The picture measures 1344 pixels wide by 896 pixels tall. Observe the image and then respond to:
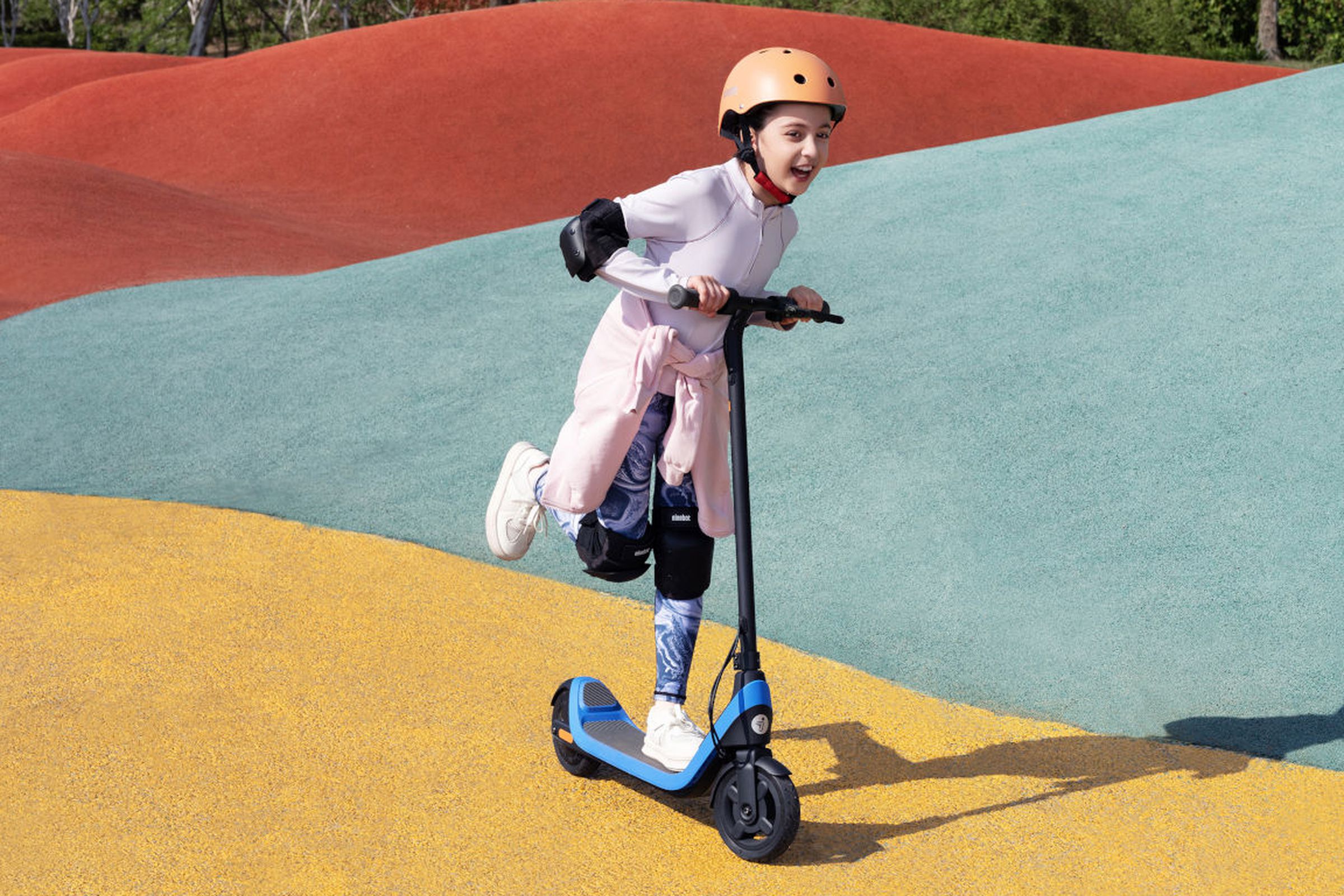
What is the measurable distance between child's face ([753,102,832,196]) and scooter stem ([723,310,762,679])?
351 mm

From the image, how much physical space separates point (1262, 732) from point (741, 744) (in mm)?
1734

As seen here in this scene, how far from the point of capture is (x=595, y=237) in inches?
128

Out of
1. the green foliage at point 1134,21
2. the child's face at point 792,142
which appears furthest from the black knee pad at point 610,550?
the green foliage at point 1134,21

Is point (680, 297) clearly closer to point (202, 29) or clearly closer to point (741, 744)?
point (741, 744)

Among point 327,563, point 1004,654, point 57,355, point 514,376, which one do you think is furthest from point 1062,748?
point 57,355

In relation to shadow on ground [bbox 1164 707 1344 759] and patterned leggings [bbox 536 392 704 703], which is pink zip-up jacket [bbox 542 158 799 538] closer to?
patterned leggings [bbox 536 392 704 703]

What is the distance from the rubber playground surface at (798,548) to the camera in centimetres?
325

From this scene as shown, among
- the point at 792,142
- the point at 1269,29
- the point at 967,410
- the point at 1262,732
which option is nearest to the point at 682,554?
the point at 792,142

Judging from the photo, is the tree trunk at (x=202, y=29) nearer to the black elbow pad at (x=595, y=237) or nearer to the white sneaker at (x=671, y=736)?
the black elbow pad at (x=595, y=237)

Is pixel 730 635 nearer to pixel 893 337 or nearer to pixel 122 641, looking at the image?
pixel 122 641

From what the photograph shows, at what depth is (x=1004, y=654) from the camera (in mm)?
4473

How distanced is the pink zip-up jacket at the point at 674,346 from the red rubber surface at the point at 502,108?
29.9 feet

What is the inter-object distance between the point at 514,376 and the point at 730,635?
9.61 ft

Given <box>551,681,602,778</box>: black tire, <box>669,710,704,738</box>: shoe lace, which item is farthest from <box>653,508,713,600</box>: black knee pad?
<box>551,681,602,778</box>: black tire
